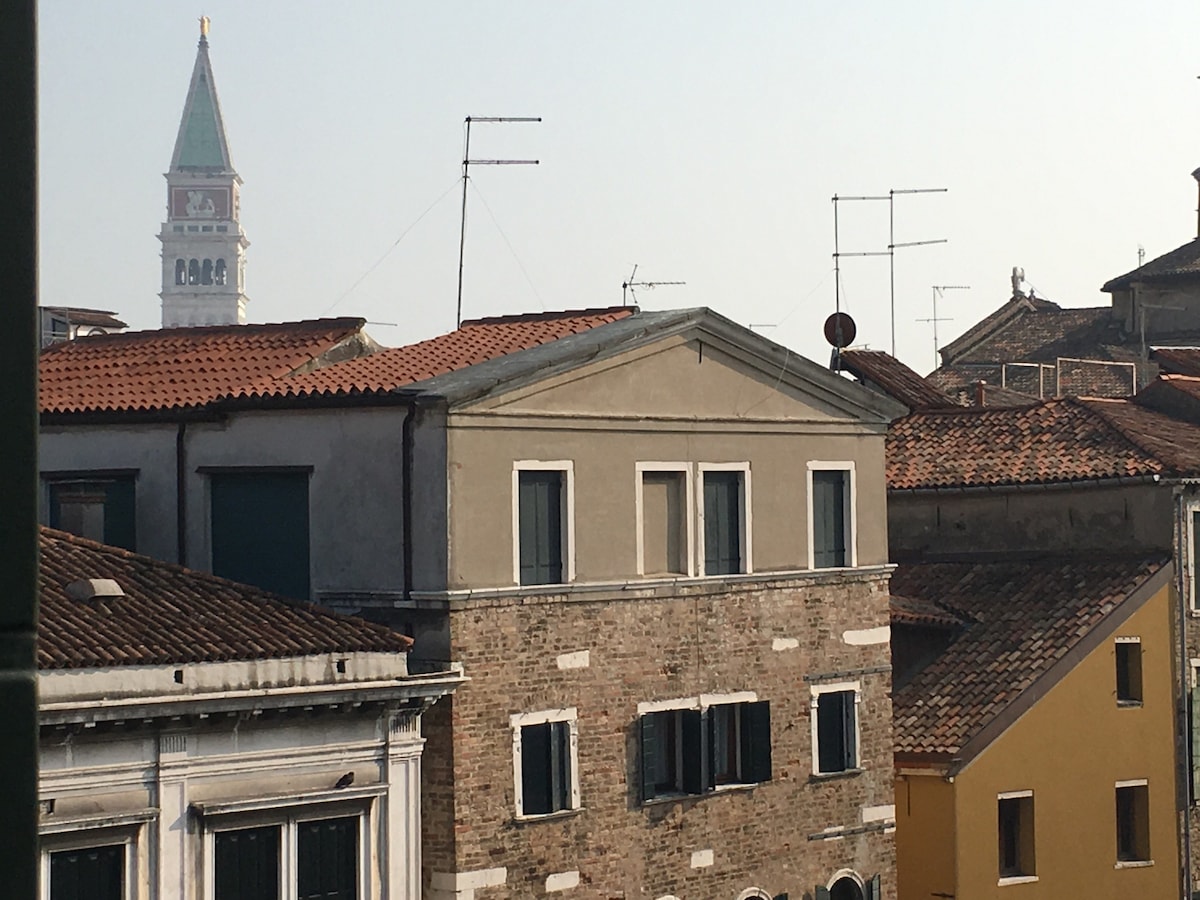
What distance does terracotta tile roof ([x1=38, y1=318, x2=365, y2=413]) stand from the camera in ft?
77.7

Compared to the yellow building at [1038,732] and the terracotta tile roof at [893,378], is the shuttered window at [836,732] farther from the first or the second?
the terracotta tile roof at [893,378]

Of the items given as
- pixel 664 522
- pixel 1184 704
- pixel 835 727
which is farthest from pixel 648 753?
pixel 1184 704

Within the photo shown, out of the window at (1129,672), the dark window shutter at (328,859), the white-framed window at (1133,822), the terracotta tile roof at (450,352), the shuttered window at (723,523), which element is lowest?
the white-framed window at (1133,822)

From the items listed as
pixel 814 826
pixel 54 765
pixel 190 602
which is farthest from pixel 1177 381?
pixel 54 765

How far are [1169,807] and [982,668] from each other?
380cm

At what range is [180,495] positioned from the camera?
2273 centimetres

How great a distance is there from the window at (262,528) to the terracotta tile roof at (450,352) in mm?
1000

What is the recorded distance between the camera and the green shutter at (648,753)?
22328 millimetres

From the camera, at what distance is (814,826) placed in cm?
2441

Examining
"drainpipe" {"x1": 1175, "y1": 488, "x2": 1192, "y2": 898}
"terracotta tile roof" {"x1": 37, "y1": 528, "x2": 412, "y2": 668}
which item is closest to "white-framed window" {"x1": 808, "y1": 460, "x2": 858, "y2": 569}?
"drainpipe" {"x1": 1175, "y1": 488, "x2": 1192, "y2": 898}

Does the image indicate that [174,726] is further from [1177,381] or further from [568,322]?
[1177,381]

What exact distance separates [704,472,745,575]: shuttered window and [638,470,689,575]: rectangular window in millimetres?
376

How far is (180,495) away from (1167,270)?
34.3 m

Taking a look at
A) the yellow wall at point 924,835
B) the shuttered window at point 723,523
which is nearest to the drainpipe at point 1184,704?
the yellow wall at point 924,835
